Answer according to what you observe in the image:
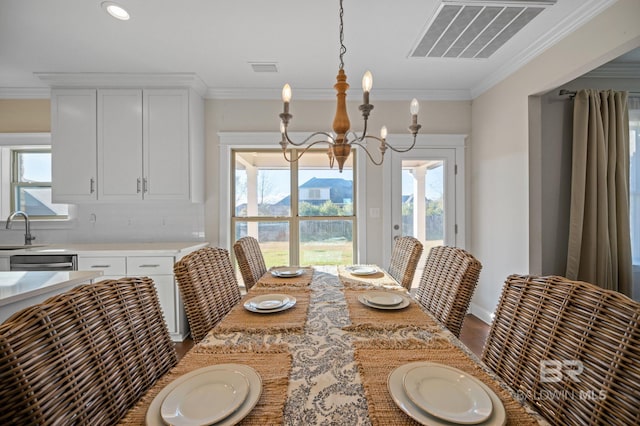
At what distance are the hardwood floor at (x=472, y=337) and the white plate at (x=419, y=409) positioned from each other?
2079mm

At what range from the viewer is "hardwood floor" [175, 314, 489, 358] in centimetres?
246

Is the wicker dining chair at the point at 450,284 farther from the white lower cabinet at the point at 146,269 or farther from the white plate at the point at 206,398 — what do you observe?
the white lower cabinet at the point at 146,269

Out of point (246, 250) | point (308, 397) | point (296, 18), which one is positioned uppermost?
point (296, 18)

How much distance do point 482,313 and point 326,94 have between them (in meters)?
2.87

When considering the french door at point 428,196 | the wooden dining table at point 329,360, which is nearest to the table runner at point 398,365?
the wooden dining table at point 329,360

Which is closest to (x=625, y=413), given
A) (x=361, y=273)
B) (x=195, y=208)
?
(x=361, y=273)

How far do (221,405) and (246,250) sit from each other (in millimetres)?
1407

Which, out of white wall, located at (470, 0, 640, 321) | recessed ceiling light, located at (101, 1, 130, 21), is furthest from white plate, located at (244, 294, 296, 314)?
white wall, located at (470, 0, 640, 321)

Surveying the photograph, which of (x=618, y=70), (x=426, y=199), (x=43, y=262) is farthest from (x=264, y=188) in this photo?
(x=618, y=70)

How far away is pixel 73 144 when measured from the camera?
2.77 meters

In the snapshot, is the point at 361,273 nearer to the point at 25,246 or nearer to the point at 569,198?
the point at 569,198

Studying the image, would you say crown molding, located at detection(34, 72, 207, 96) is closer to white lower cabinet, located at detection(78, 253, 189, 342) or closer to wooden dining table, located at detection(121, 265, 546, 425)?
white lower cabinet, located at detection(78, 253, 189, 342)

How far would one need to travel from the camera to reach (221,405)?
0.62m

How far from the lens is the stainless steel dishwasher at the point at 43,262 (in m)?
2.41
